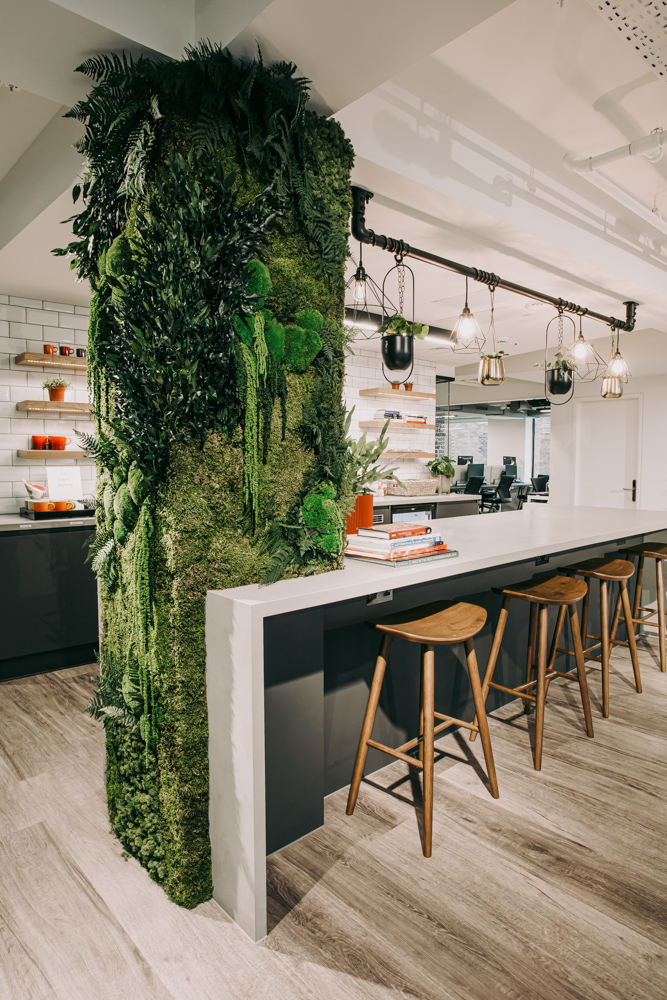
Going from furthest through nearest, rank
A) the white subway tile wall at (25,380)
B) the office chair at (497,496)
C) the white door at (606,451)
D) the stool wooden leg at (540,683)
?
1. the office chair at (497,496)
2. the white door at (606,451)
3. the white subway tile wall at (25,380)
4. the stool wooden leg at (540,683)

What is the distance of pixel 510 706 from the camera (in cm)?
306

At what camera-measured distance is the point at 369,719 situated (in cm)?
202

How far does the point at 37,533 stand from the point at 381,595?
98.4 inches

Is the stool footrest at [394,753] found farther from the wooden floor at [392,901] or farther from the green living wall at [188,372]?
the green living wall at [188,372]

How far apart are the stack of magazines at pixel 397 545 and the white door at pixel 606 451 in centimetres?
596

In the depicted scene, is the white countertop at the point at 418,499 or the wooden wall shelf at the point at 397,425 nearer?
the white countertop at the point at 418,499

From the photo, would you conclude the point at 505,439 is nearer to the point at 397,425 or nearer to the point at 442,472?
the point at 442,472

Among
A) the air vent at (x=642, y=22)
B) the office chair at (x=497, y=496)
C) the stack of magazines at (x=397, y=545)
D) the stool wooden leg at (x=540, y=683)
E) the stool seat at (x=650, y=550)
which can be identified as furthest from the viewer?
the office chair at (x=497, y=496)

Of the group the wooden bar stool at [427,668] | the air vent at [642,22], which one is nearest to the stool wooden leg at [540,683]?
the wooden bar stool at [427,668]

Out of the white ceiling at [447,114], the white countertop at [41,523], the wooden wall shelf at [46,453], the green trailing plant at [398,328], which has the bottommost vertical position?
the white countertop at [41,523]

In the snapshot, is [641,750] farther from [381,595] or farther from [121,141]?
[121,141]

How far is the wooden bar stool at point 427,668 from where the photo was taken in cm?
187

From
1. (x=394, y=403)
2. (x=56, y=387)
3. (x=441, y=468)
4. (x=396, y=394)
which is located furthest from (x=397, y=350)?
(x=441, y=468)

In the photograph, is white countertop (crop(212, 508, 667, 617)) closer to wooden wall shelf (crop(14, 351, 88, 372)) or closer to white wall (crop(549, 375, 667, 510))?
wooden wall shelf (crop(14, 351, 88, 372))
